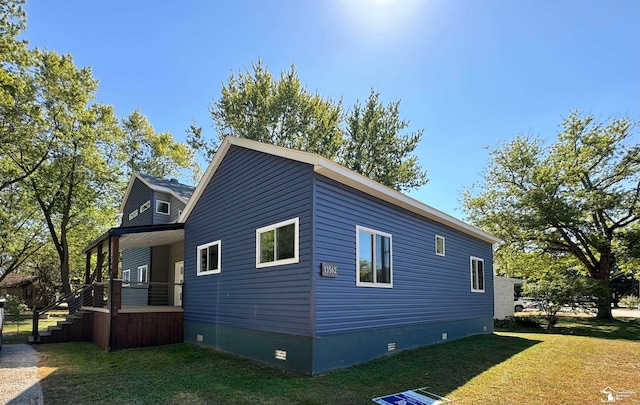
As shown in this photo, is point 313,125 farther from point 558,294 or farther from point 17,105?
point 558,294

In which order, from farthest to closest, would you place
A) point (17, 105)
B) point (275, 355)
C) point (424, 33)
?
point (17, 105)
point (424, 33)
point (275, 355)

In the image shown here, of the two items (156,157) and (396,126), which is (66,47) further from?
(396,126)

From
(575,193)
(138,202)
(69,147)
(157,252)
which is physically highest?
(69,147)

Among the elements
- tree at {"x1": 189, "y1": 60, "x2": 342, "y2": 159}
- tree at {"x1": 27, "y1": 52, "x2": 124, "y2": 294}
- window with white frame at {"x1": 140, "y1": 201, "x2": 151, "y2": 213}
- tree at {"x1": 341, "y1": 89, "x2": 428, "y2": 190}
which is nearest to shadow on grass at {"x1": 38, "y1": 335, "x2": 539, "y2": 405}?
window with white frame at {"x1": 140, "y1": 201, "x2": 151, "y2": 213}

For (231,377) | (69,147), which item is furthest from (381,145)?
(231,377)

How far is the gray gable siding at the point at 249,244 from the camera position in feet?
23.7

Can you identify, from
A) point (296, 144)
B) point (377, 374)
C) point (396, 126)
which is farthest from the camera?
point (396, 126)

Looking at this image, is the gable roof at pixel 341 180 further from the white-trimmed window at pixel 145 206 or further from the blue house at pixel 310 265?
the white-trimmed window at pixel 145 206

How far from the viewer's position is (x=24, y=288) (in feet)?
116

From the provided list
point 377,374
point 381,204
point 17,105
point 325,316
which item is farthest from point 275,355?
point 17,105

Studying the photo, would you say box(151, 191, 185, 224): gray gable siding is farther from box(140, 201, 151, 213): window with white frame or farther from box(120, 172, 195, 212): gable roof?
box(140, 201, 151, 213): window with white frame

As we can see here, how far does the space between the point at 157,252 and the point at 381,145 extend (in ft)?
53.6

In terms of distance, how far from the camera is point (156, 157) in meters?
29.4

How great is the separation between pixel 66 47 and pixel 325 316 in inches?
847
